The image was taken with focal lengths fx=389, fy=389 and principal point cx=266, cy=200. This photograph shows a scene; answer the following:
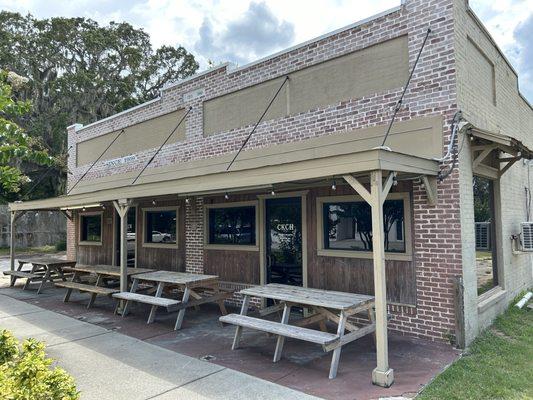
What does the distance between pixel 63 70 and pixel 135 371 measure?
25.2 metres

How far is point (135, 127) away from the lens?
11.5 metres

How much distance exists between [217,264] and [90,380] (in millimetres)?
4472

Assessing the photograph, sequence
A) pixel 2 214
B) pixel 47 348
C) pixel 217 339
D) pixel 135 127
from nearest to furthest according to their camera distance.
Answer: pixel 47 348
pixel 217 339
pixel 135 127
pixel 2 214

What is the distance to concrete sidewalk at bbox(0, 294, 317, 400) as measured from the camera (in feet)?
13.7

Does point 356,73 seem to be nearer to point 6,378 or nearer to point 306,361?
point 306,361

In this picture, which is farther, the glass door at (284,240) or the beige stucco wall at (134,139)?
the beige stucco wall at (134,139)

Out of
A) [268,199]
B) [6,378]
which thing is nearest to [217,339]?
[268,199]

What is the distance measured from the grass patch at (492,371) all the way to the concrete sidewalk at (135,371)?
5.12 ft

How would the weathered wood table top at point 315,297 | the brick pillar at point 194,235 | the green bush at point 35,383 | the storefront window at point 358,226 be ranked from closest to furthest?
the green bush at point 35,383 → the weathered wood table top at point 315,297 → the storefront window at point 358,226 → the brick pillar at point 194,235

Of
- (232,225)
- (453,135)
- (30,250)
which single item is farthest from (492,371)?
(30,250)

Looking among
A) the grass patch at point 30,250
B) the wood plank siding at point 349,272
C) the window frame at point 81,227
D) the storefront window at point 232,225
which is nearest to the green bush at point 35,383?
the wood plank siding at point 349,272

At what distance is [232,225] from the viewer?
870 centimetres

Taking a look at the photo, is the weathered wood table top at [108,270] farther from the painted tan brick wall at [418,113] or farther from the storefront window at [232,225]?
the painted tan brick wall at [418,113]

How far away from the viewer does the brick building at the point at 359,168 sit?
5660 millimetres
